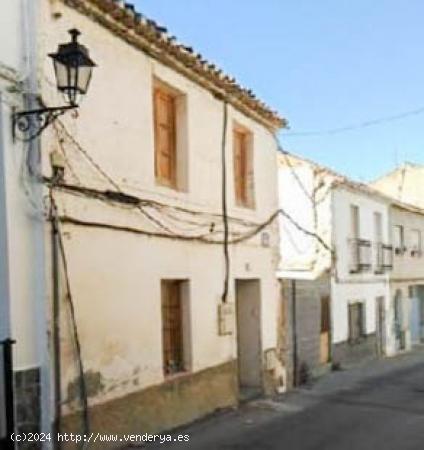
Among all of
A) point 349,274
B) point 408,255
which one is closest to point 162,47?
point 349,274

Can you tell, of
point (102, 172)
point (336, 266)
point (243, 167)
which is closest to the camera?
point (102, 172)

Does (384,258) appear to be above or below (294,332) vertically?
above

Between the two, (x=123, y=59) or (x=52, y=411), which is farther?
(x=123, y=59)

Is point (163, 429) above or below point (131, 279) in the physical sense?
below

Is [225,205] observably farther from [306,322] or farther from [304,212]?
[304,212]

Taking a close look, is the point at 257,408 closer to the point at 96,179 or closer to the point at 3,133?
the point at 96,179

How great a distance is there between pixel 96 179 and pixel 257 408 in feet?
18.2

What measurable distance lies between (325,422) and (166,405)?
264 centimetres

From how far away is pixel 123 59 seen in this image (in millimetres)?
9047

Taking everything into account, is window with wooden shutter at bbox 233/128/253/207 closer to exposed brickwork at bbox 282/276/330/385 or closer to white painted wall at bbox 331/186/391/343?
exposed brickwork at bbox 282/276/330/385

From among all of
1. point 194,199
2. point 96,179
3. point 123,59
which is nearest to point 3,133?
point 96,179

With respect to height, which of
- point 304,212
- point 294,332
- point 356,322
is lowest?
point 356,322

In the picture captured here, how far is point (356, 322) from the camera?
77.4 ft

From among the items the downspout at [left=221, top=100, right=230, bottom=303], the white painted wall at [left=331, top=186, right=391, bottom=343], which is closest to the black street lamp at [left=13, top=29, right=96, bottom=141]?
the downspout at [left=221, top=100, right=230, bottom=303]
